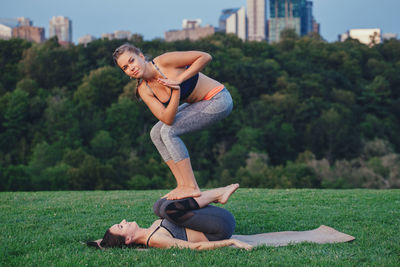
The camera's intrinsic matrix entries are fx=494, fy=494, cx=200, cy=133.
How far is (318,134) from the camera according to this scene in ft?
172

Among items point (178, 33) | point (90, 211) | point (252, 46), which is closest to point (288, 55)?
point (252, 46)

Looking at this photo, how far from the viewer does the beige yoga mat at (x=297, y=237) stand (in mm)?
5313

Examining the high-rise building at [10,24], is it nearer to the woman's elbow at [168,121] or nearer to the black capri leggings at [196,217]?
the woman's elbow at [168,121]

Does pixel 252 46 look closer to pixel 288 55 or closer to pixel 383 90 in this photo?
pixel 288 55

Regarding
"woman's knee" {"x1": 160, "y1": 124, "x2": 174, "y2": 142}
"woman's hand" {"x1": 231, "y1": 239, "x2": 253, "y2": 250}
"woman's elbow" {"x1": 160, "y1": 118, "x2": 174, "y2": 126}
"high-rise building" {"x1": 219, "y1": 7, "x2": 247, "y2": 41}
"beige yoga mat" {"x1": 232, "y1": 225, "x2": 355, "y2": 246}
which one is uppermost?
"high-rise building" {"x1": 219, "y1": 7, "x2": 247, "y2": 41}

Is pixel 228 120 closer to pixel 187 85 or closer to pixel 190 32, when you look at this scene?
pixel 187 85

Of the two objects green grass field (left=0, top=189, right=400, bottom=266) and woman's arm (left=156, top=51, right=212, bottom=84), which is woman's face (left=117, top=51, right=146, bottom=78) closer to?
woman's arm (left=156, top=51, right=212, bottom=84)

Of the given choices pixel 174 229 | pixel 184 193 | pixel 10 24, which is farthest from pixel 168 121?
pixel 10 24

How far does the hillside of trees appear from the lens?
40469 mm

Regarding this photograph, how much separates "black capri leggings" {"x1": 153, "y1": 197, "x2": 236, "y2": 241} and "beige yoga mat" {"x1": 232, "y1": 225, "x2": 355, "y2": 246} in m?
0.37

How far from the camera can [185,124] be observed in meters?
5.40

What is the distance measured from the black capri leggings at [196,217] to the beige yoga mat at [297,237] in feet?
1.22

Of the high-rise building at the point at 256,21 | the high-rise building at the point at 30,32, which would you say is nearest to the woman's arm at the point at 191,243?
the high-rise building at the point at 30,32

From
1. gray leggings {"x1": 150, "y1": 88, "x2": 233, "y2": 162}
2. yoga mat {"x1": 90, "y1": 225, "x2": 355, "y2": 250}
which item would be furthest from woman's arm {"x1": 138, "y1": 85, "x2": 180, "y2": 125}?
yoga mat {"x1": 90, "y1": 225, "x2": 355, "y2": 250}
